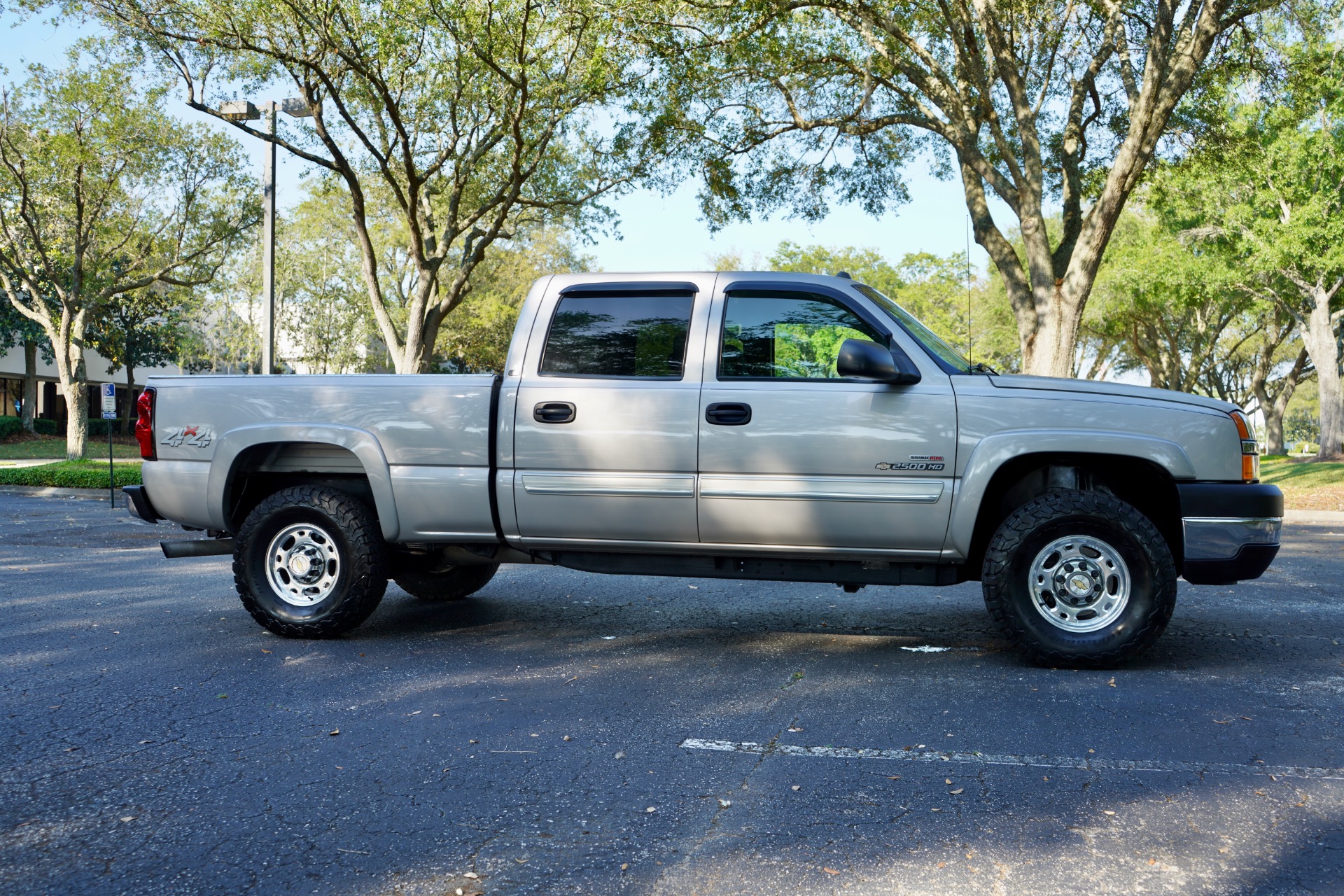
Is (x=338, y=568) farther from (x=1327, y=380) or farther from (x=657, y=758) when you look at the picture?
(x=1327, y=380)

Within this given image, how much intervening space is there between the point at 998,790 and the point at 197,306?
1848 inches

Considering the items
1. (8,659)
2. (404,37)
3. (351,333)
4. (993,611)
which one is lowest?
(8,659)

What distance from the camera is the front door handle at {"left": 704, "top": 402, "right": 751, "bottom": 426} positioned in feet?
18.8

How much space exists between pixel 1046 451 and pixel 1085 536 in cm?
49

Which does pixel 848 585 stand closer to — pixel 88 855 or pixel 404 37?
pixel 88 855

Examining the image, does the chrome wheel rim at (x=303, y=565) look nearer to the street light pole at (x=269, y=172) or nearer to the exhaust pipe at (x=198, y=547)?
the exhaust pipe at (x=198, y=547)

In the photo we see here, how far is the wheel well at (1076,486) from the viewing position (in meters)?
5.71

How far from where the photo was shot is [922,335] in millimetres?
6031

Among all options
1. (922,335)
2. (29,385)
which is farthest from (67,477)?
(29,385)

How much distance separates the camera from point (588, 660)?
19.2ft

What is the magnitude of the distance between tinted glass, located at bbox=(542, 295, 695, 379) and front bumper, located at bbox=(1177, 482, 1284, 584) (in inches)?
109

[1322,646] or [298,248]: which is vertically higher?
[298,248]

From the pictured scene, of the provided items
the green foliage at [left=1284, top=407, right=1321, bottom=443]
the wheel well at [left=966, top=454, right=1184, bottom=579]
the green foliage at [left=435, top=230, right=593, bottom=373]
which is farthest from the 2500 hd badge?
the green foliage at [left=1284, top=407, right=1321, bottom=443]

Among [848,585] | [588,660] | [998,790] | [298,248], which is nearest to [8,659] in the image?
[588,660]
